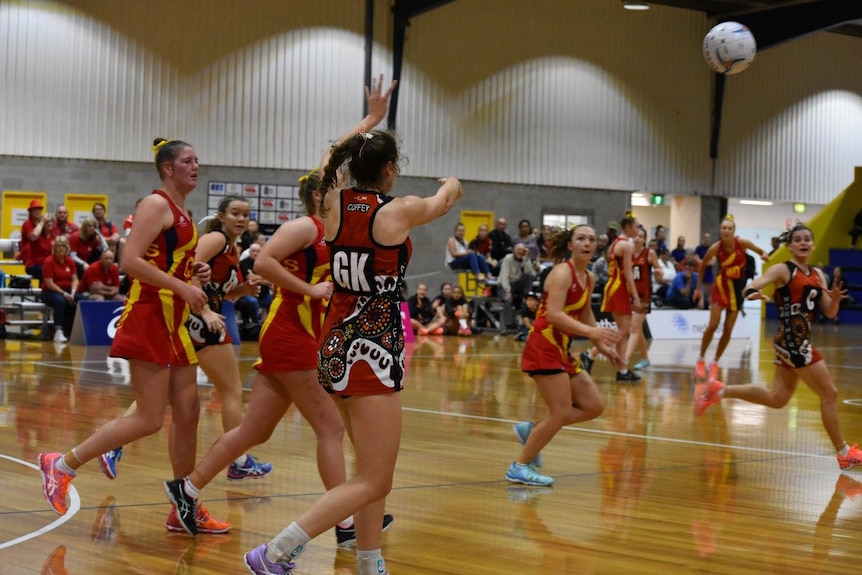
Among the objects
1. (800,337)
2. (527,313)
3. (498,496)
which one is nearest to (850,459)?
(800,337)

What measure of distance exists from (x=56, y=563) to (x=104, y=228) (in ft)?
44.5

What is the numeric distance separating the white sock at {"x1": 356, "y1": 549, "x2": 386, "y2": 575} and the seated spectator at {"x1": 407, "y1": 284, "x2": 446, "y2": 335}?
15010mm

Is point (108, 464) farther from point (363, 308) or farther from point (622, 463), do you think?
point (622, 463)

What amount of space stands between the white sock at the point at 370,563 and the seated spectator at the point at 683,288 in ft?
62.2

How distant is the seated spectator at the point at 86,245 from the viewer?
634 inches

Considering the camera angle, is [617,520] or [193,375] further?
[617,520]

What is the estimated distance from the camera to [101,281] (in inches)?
612

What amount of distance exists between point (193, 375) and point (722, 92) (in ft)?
82.3

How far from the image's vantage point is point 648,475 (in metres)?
6.86

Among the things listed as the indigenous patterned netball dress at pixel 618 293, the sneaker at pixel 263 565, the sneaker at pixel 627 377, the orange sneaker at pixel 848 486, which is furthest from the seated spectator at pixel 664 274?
the sneaker at pixel 263 565

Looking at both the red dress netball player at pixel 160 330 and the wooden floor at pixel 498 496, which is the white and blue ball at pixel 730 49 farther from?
the red dress netball player at pixel 160 330

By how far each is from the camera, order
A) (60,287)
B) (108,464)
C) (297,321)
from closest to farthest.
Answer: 1. (297,321)
2. (108,464)
3. (60,287)

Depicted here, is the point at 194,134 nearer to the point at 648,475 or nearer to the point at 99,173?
the point at 99,173

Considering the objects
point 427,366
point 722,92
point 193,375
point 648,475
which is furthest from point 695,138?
point 193,375
